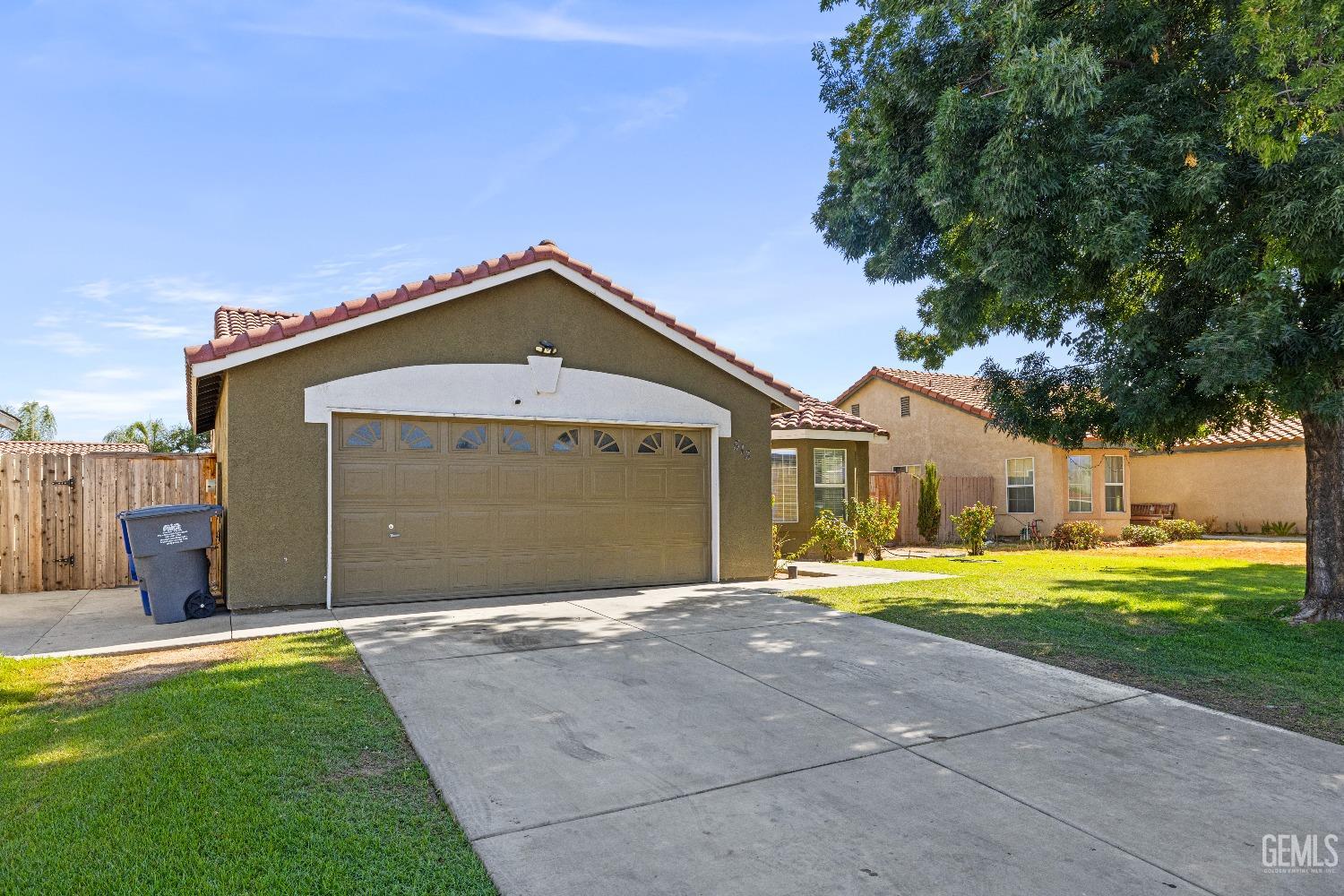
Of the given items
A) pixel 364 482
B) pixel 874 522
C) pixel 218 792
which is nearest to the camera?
pixel 218 792

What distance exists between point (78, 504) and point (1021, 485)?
70.8 feet

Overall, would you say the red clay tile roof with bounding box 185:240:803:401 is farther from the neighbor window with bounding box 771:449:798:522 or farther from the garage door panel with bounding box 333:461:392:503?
the neighbor window with bounding box 771:449:798:522

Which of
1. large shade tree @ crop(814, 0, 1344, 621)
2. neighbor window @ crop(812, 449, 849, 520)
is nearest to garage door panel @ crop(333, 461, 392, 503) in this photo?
large shade tree @ crop(814, 0, 1344, 621)

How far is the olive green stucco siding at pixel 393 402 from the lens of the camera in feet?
28.6

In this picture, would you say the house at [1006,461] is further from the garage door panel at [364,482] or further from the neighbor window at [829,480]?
the garage door panel at [364,482]

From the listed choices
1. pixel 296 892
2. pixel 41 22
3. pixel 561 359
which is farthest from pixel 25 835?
pixel 41 22

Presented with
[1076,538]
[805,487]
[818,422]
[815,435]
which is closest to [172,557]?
[805,487]

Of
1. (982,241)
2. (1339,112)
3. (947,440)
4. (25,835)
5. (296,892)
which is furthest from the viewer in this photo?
(947,440)

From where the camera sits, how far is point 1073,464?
2150 centimetres

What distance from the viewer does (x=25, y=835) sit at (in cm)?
331

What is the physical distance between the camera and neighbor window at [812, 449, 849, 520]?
15.9 m

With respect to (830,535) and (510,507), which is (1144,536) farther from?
(510,507)

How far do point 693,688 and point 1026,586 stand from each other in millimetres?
7782

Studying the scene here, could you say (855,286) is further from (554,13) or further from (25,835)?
(25,835)
